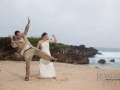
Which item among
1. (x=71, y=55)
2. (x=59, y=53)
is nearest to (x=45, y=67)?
(x=59, y=53)

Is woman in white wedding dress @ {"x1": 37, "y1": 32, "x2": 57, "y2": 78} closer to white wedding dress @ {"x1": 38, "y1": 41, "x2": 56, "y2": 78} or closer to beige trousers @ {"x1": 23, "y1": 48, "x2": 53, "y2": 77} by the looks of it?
white wedding dress @ {"x1": 38, "y1": 41, "x2": 56, "y2": 78}

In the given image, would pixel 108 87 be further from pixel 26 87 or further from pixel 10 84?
pixel 10 84

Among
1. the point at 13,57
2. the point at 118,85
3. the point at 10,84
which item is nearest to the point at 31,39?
the point at 13,57

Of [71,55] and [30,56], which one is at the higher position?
[71,55]

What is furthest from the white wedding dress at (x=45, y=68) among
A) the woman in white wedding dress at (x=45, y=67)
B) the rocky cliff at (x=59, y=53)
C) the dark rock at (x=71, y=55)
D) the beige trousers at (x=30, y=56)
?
the dark rock at (x=71, y=55)

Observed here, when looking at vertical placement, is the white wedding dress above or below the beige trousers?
below

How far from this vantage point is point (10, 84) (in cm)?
761

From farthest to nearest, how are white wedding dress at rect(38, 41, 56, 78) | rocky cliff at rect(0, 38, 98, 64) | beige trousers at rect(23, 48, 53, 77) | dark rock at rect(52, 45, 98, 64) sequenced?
dark rock at rect(52, 45, 98, 64) → rocky cliff at rect(0, 38, 98, 64) → white wedding dress at rect(38, 41, 56, 78) → beige trousers at rect(23, 48, 53, 77)

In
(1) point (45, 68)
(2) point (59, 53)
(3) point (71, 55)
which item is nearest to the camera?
(1) point (45, 68)

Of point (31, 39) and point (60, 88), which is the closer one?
point (60, 88)

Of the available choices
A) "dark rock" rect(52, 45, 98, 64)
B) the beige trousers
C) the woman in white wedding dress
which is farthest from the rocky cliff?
the beige trousers

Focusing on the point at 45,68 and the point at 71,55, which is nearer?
the point at 45,68

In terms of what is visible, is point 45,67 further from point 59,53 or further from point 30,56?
point 59,53

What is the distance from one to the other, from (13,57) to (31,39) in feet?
8.24
